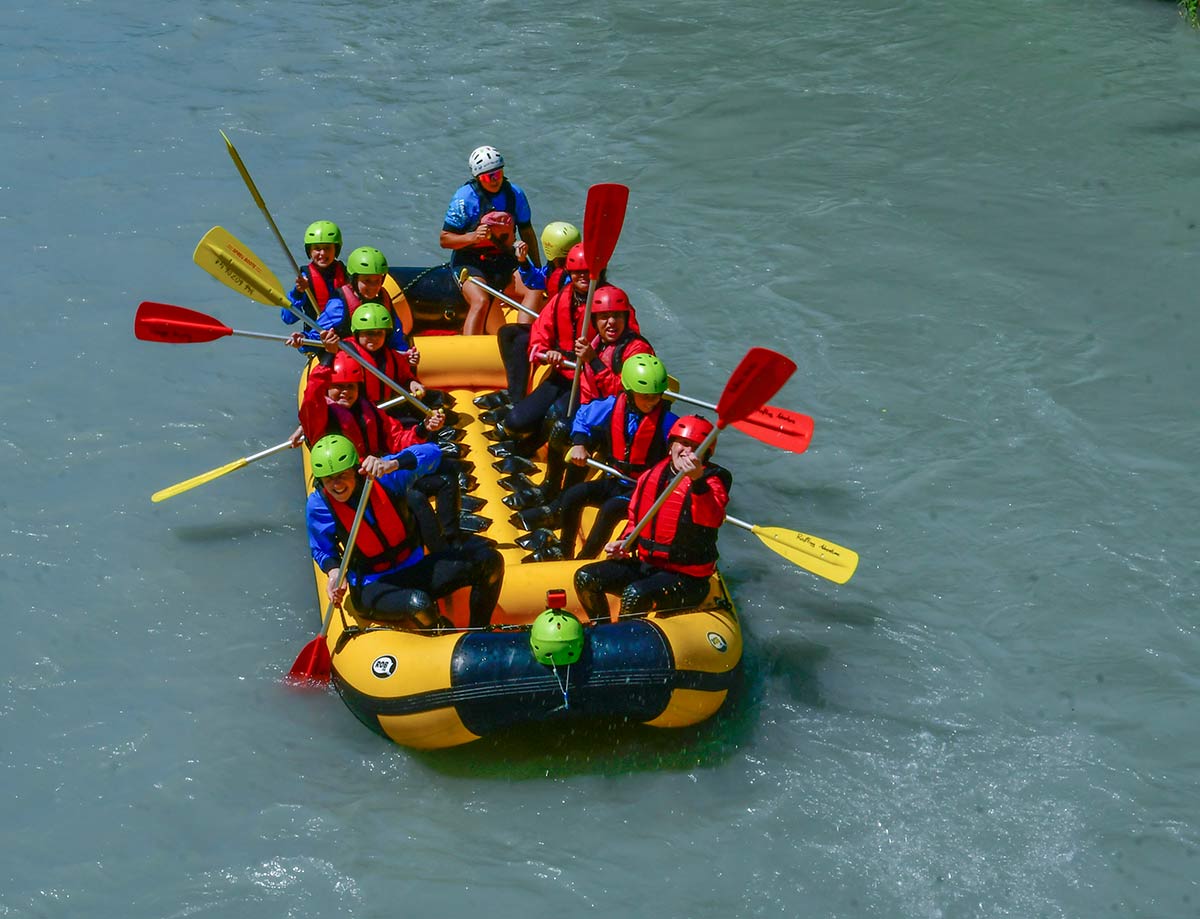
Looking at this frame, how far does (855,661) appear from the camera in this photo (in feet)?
20.2

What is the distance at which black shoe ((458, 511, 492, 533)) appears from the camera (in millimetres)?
6020

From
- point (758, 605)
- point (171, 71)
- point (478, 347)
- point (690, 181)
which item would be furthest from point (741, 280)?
point (171, 71)

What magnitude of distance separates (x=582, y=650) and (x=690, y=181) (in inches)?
259

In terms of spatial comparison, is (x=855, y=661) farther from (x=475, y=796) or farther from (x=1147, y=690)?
(x=475, y=796)

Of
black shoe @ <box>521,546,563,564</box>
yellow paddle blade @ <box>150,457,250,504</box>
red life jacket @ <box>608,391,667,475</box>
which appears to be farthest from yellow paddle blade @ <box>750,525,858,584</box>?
→ yellow paddle blade @ <box>150,457,250,504</box>

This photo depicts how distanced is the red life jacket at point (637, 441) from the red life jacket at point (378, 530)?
955 millimetres

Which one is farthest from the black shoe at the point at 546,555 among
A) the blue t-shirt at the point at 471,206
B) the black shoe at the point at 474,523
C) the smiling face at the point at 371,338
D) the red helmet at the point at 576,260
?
the blue t-shirt at the point at 471,206

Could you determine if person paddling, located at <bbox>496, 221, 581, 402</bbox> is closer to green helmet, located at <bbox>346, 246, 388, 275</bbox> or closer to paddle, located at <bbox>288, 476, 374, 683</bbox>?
green helmet, located at <bbox>346, 246, 388, 275</bbox>

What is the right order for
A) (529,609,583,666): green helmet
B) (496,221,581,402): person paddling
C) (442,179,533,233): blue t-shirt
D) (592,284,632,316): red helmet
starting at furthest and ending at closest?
(442,179,533,233): blue t-shirt < (496,221,581,402): person paddling < (592,284,632,316): red helmet < (529,609,583,666): green helmet

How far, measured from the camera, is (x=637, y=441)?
592cm

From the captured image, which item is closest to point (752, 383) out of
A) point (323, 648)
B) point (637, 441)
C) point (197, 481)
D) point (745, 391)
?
point (745, 391)

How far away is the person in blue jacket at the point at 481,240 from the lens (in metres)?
7.60

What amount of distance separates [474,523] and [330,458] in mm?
927

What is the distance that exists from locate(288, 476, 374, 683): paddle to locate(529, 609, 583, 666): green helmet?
77 centimetres
